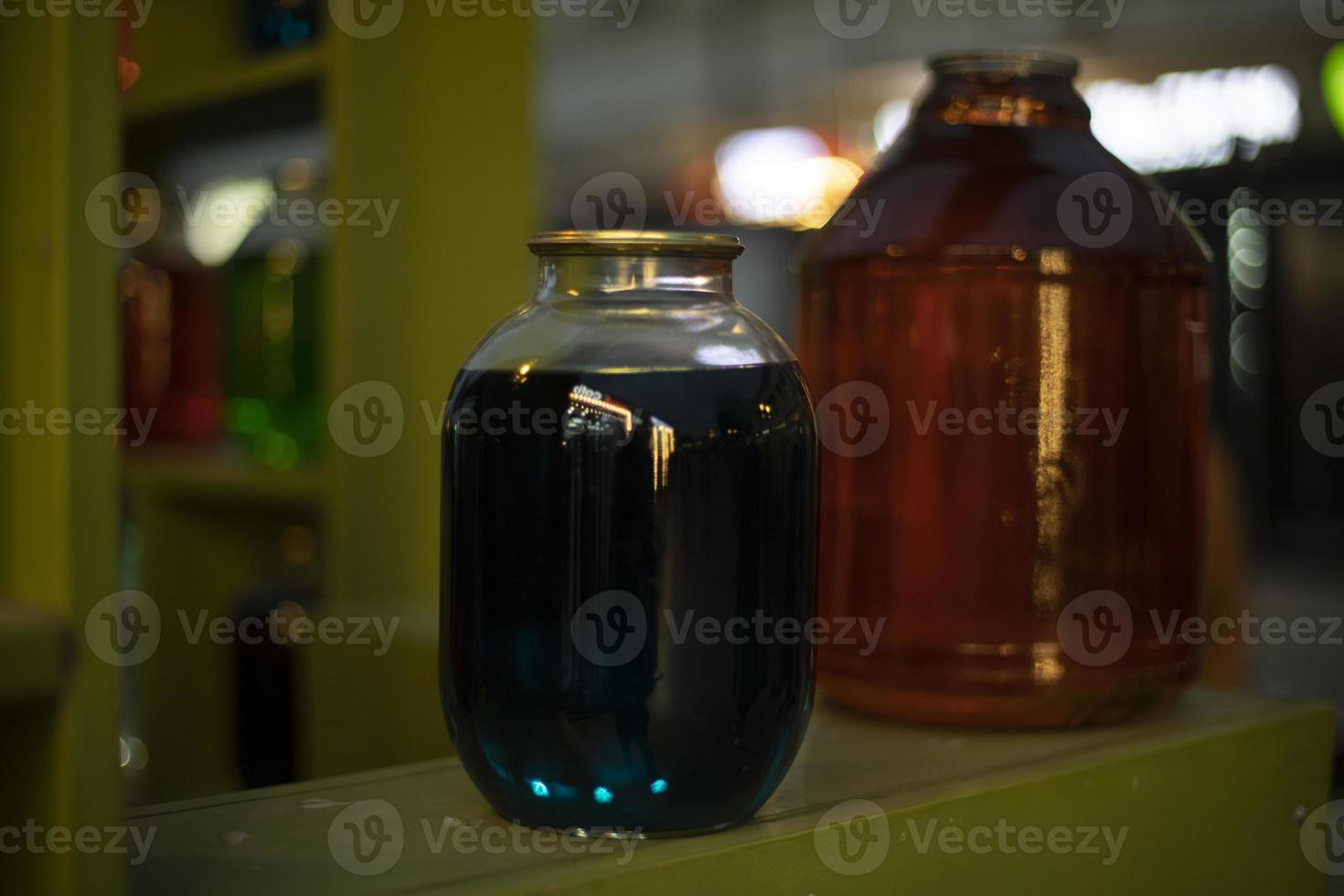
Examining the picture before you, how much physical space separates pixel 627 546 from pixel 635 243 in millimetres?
136

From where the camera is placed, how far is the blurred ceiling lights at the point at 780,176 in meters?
6.02

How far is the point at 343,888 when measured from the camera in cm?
57

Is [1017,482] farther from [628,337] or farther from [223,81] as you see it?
[223,81]

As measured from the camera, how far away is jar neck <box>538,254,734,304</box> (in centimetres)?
63

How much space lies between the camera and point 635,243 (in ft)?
2.04

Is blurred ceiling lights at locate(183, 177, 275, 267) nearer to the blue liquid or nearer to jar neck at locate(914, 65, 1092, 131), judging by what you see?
jar neck at locate(914, 65, 1092, 131)

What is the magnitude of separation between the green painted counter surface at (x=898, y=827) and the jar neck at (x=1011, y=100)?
1.25 ft

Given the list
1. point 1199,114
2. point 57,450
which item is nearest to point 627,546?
point 57,450

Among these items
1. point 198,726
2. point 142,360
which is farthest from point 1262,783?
point 142,360

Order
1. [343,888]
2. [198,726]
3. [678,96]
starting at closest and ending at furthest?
[343,888], [198,726], [678,96]

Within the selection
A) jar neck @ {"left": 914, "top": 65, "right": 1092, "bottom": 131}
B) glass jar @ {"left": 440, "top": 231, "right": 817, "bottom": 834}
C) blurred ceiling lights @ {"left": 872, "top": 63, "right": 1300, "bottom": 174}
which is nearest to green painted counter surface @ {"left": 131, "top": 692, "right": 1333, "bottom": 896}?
glass jar @ {"left": 440, "top": 231, "right": 817, "bottom": 834}

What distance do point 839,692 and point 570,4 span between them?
582 centimetres

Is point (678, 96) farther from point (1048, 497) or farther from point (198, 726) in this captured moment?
point (1048, 497)

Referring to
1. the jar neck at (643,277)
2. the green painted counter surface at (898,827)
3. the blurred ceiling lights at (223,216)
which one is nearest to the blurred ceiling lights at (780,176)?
the blurred ceiling lights at (223,216)
